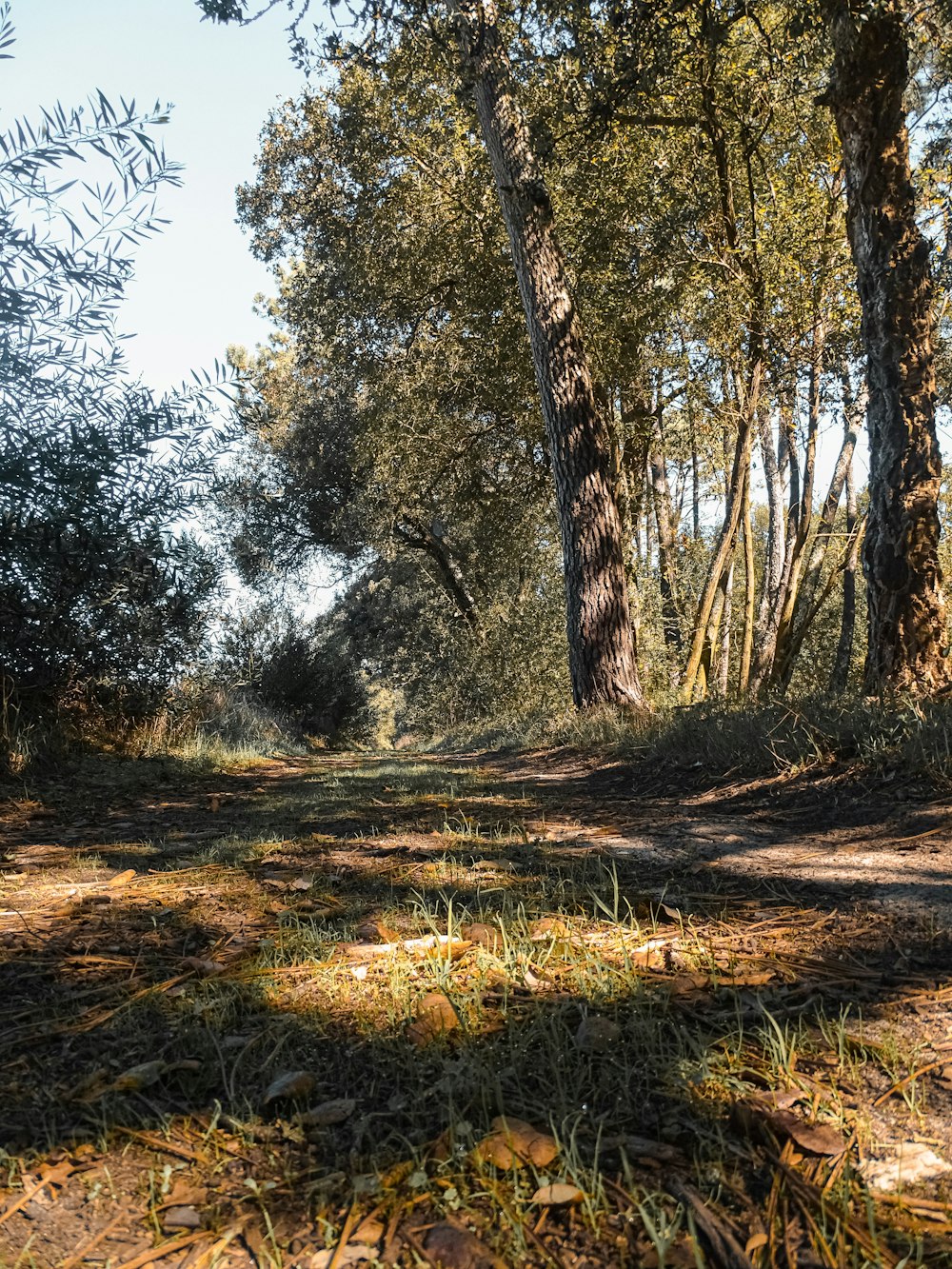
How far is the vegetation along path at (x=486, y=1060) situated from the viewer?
45.9 inches

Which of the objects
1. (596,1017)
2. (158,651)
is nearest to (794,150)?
(158,651)

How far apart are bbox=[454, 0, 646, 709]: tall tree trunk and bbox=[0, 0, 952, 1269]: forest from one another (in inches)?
1.9

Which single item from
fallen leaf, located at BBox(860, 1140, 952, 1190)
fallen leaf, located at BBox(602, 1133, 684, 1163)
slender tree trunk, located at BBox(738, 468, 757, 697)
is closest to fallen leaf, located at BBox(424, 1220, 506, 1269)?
fallen leaf, located at BBox(602, 1133, 684, 1163)

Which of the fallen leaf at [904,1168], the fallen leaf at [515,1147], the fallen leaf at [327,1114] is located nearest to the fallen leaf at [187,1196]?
the fallen leaf at [327,1114]

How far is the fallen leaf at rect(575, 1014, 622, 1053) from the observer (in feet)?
5.31

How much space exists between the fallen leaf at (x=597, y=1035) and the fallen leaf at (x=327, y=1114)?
45 cm

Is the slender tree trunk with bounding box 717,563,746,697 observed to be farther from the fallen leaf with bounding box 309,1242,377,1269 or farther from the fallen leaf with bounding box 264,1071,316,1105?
the fallen leaf with bounding box 309,1242,377,1269

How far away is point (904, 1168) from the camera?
1.23 meters

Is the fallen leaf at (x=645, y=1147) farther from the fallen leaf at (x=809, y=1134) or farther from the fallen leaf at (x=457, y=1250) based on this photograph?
the fallen leaf at (x=457, y=1250)

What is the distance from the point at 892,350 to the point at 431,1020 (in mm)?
5029

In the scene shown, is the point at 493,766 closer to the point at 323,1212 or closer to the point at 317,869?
the point at 317,869

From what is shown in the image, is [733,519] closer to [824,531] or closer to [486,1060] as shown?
[824,531]

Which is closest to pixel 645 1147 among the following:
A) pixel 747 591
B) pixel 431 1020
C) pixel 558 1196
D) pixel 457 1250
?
pixel 558 1196

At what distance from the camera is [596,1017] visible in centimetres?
171
